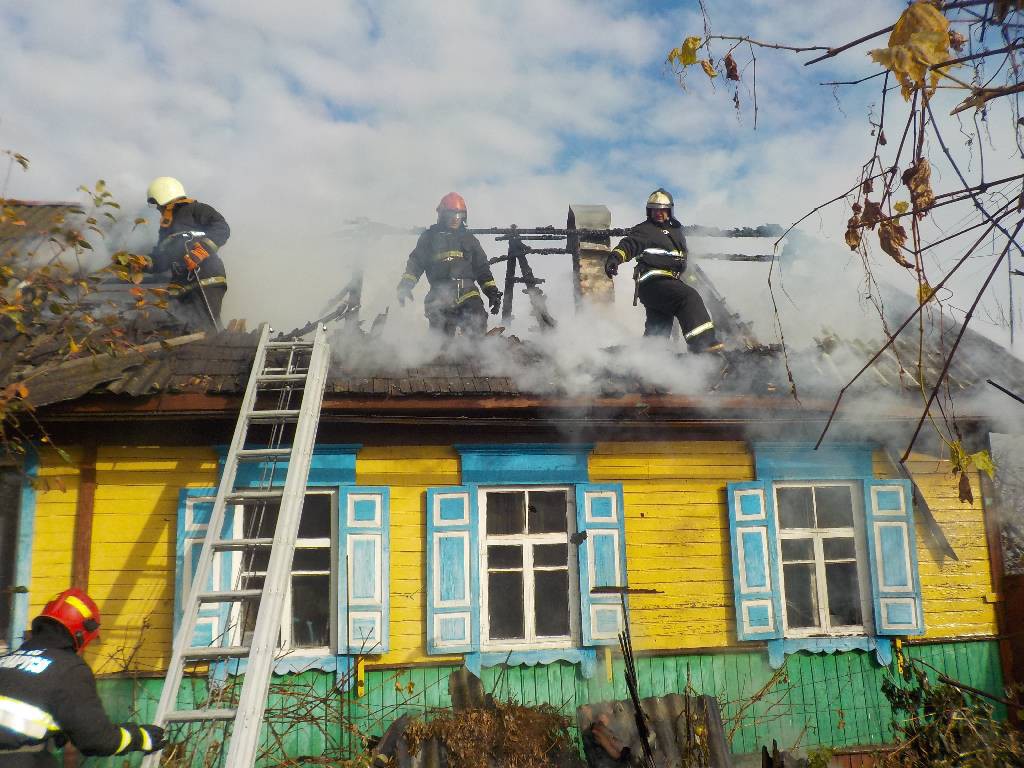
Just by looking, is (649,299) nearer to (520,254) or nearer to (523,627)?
(520,254)

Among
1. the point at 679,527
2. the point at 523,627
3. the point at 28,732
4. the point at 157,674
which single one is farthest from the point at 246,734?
the point at 679,527

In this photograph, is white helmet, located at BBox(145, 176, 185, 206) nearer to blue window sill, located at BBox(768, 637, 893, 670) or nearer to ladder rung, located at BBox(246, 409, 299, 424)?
ladder rung, located at BBox(246, 409, 299, 424)

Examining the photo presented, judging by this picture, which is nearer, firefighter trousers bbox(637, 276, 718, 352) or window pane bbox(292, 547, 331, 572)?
window pane bbox(292, 547, 331, 572)

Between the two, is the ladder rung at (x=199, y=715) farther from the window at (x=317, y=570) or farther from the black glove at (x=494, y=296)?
the black glove at (x=494, y=296)

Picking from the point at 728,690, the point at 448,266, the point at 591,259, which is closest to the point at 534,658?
the point at 728,690

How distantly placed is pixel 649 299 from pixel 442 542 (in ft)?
11.6

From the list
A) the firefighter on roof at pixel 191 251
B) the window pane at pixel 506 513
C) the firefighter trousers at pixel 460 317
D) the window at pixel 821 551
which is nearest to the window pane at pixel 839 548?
the window at pixel 821 551

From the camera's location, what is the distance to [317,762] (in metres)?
5.88

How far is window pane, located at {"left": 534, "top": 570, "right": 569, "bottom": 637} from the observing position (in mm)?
6945

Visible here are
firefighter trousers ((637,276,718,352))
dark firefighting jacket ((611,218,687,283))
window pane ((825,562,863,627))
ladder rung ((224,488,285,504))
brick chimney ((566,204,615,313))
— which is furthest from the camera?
brick chimney ((566,204,615,313))

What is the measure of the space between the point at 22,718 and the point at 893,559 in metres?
6.51

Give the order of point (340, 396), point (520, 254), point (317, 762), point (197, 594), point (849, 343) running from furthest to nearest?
point (520, 254), point (849, 343), point (340, 396), point (317, 762), point (197, 594)

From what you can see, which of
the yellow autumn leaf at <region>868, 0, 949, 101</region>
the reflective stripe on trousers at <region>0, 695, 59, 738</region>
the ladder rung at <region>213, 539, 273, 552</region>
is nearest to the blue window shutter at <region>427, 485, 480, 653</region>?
the ladder rung at <region>213, 539, 273, 552</region>

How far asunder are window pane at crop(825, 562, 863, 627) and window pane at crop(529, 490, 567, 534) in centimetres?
245
